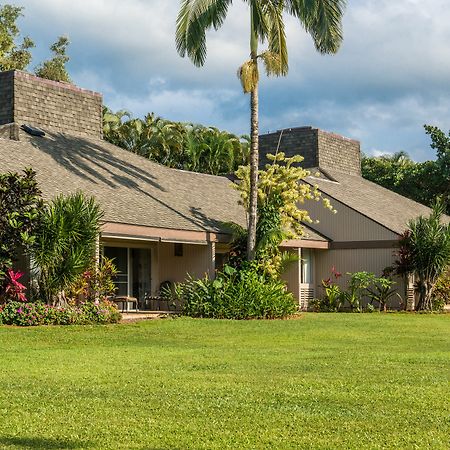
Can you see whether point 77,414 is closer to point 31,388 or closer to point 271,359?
point 31,388

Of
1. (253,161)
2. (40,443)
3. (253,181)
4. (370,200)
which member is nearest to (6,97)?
(253,161)

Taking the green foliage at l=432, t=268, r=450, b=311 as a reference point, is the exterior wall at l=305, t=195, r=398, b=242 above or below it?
above

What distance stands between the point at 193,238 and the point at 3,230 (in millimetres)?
6880

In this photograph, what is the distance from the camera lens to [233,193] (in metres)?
32.7

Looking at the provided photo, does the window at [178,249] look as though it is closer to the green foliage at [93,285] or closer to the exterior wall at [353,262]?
the green foliage at [93,285]

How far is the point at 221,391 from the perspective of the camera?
31.9 ft

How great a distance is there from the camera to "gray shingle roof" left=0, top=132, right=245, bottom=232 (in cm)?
2362

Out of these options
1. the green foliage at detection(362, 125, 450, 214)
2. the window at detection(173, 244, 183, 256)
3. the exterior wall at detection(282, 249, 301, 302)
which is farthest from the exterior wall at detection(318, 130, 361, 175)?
the window at detection(173, 244, 183, 256)

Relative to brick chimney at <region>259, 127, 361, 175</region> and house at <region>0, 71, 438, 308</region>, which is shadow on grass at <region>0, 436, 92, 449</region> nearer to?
house at <region>0, 71, 438, 308</region>

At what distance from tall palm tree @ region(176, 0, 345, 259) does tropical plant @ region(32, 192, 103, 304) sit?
5946 mm

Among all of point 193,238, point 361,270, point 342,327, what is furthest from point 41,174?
point 361,270

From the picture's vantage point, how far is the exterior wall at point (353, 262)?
2964 cm

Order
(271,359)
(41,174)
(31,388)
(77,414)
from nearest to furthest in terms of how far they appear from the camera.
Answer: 1. (77,414)
2. (31,388)
3. (271,359)
4. (41,174)

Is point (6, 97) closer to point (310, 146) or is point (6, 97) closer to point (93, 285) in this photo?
point (93, 285)
